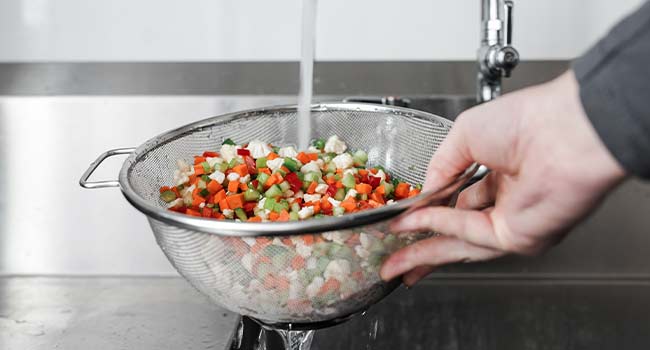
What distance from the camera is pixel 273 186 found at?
0.81 meters

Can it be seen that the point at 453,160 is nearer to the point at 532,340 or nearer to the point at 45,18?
the point at 532,340

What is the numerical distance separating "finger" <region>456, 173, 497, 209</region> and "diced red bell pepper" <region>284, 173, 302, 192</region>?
18 cm

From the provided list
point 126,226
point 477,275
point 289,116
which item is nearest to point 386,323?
point 477,275

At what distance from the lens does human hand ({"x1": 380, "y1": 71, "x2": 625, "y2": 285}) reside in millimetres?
528

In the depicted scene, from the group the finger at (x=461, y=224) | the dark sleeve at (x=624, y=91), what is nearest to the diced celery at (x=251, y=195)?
the finger at (x=461, y=224)

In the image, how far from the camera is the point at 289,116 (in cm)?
96

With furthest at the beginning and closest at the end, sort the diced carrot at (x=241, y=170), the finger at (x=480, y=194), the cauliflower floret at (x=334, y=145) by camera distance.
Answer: the cauliflower floret at (x=334, y=145)
the diced carrot at (x=241, y=170)
the finger at (x=480, y=194)

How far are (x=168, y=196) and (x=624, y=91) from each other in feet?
1.66

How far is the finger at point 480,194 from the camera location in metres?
0.72

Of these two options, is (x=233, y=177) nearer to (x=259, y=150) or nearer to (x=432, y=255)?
(x=259, y=150)

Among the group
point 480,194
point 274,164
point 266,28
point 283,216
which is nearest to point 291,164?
point 274,164

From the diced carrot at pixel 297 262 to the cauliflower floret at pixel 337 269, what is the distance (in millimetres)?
25

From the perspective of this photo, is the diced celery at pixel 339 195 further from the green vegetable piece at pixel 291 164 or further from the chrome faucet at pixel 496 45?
the chrome faucet at pixel 496 45

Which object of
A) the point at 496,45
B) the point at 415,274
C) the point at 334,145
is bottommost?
the point at 415,274
